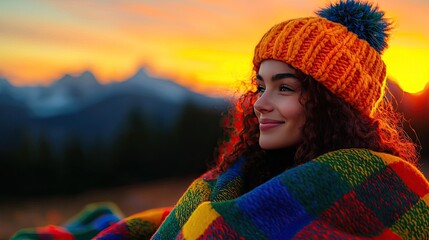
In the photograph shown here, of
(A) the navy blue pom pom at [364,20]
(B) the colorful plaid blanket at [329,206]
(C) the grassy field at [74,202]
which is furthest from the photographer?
(C) the grassy field at [74,202]

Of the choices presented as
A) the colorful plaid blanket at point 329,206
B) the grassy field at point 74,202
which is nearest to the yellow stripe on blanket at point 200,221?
the colorful plaid blanket at point 329,206

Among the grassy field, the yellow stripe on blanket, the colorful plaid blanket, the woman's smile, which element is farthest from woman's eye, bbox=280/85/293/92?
the grassy field

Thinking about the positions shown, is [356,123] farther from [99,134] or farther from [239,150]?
[99,134]

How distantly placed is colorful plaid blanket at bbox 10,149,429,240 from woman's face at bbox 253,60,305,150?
219mm

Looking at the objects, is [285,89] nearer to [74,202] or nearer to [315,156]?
[315,156]

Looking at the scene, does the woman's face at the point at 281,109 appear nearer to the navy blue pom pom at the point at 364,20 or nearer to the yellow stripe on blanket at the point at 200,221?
the navy blue pom pom at the point at 364,20

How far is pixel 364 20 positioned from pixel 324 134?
430 millimetres

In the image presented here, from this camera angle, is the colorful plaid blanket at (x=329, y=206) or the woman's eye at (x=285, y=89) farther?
the woman's eye at (x=285, y=89)

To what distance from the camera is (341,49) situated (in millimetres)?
1881

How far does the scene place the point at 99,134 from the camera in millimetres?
5293

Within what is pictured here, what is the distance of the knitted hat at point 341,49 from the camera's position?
186 centimetres

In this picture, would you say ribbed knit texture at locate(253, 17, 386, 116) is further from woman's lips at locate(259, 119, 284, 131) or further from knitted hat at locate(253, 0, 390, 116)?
woman's lips at locate(259, 119, 284, 131)

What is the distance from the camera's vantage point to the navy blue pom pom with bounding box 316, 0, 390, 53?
1971 millimetres

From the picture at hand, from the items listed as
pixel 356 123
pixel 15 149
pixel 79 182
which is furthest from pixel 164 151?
pixel 356 123
